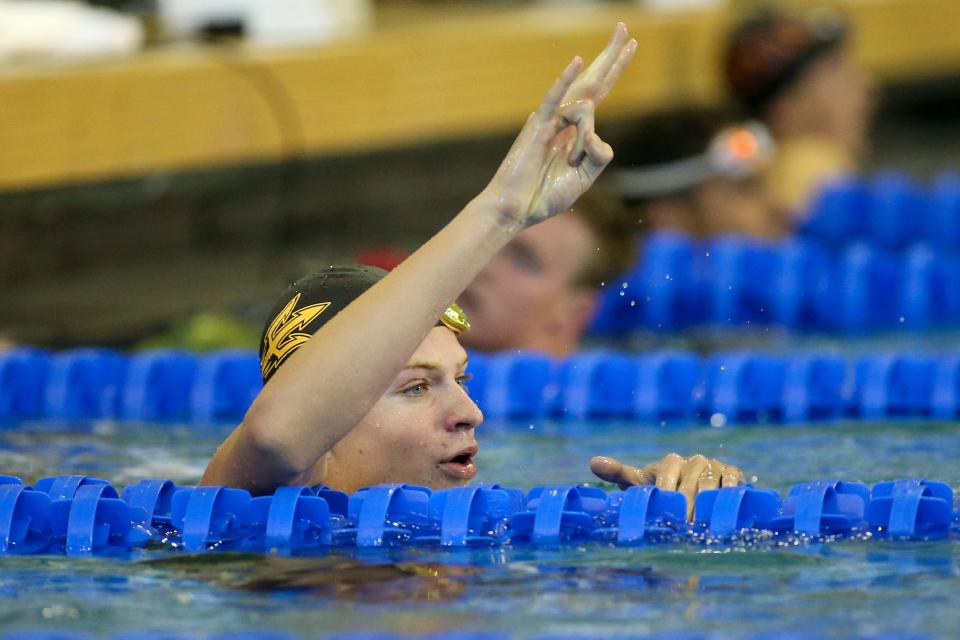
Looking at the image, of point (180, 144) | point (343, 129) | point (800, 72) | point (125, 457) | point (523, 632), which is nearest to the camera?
point (523, 632)

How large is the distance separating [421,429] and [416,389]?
0.07m

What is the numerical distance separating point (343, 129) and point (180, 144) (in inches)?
29.4

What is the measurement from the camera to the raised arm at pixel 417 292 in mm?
2438

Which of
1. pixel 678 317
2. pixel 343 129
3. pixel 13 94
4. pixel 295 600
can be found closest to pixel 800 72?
pixel 678 317

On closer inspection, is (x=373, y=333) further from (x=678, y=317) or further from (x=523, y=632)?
(x=678, y=317)

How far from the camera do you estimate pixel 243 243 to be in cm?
657

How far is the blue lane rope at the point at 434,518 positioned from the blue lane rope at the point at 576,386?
1465mm

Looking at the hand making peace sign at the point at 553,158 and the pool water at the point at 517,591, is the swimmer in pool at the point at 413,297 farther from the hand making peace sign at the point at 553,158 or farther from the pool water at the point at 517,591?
the pool water at the point at 517,591

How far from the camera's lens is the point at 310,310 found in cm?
278

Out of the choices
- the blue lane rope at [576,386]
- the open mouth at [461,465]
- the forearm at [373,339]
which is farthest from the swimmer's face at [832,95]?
the forearm at [373,339]

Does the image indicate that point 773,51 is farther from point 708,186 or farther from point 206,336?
point 206,336

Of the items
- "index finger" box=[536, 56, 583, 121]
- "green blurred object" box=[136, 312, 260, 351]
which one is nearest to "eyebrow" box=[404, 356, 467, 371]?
"index finger" box=[536, 56, 583, 121]

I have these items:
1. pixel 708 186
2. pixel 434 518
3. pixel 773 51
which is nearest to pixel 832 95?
pixel 773 51

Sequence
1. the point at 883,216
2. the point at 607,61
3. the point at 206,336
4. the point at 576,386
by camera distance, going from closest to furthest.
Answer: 1. the point at 607,61
2. the point at 576,386
3. the point at 206,336
4. the point at 883,216
